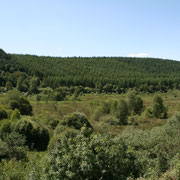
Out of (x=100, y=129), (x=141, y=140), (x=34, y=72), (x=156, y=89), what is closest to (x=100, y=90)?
(x=156, y=89)

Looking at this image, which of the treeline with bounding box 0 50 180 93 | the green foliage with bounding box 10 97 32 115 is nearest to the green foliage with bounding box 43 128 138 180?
the green foliage with bounding box 10 97 32 115

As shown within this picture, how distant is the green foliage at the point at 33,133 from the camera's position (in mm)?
26234

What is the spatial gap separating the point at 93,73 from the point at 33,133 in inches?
5131

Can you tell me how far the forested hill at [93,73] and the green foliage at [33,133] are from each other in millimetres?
89507

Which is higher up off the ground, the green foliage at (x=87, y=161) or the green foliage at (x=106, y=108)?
the green foliage at (x=87, y=161)

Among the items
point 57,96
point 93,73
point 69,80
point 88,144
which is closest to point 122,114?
point 88,144

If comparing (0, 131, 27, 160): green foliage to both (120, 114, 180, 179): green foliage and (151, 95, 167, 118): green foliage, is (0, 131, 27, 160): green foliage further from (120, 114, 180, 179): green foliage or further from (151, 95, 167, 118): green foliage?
(151, 95, 167, 118): green foliage

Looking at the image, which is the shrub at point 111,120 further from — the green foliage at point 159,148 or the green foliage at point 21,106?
the green foliage at point 159,148

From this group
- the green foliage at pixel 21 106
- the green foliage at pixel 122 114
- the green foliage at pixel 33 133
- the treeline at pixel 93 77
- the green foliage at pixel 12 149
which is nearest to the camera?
the green foliage at pixel 12 149

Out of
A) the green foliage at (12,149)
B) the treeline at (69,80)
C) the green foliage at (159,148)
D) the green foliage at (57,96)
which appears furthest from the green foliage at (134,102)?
the treeline at (69,80)

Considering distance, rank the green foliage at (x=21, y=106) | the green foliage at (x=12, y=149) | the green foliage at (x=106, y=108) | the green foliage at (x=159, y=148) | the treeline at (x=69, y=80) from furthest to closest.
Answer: the treeline at (x=69, y=80)
the green foliage at (x=106, y=108)
the green foliage at (x=21, y=106)
the green foliage at (x=12, y=149)
the green foliage at (x=159, y=148)

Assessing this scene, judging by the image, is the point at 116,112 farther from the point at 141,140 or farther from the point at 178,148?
the point at 178,148

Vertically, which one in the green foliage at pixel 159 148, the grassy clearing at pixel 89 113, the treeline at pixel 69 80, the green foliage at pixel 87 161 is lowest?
the grassy clearing at pixel 89 113

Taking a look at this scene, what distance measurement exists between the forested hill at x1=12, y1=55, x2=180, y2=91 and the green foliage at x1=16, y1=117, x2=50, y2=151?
89.5 meters
